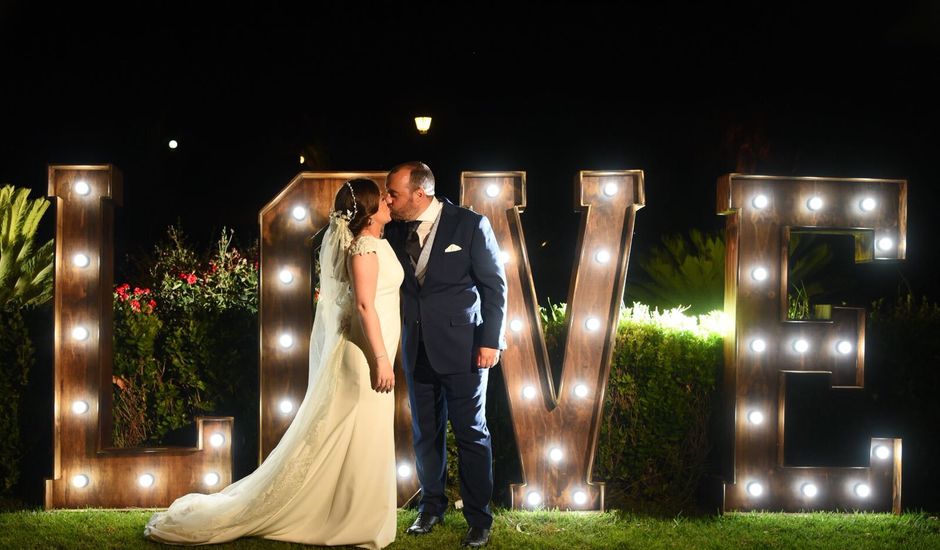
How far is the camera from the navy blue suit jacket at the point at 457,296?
5.66 meters

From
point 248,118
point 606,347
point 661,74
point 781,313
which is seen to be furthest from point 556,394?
point 248,118

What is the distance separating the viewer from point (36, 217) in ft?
28.2

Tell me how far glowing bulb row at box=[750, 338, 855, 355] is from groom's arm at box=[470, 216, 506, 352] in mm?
1856

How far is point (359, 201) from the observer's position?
5.44 meters

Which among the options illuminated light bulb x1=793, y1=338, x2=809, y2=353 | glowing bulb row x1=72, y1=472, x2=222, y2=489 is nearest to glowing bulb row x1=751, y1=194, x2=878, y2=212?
illuminated light bulb x1=793, y1=338, x2=809, y2=353

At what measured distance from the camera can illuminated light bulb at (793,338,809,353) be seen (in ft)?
21.1

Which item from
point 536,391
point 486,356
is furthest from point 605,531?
point 486,356

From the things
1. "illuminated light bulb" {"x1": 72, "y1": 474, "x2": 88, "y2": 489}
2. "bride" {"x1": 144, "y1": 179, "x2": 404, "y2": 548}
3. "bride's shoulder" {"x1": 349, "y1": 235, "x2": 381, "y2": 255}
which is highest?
"bride's shoulder" {"x1": 349, "y1": 235, "x2": 381, "y2": 255}

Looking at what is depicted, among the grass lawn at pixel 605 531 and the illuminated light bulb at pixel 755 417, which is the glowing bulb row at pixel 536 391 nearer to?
the grass lawn at pixel 605 531

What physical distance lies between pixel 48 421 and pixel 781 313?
17.1 ft

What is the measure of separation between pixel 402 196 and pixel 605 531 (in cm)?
245

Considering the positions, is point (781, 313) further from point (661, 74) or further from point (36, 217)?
point (661, 74)

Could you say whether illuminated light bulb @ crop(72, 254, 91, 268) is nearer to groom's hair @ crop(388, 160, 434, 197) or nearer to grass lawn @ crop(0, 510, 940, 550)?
grass lawn @ crop(0, 510, 940, 550)

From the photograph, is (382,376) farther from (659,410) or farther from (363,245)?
(659,410)
